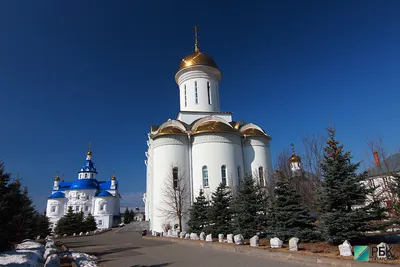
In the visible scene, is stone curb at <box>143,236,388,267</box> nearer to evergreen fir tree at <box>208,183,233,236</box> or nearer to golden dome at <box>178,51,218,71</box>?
evergreen fir tree at <box>208,183,233,236</box>

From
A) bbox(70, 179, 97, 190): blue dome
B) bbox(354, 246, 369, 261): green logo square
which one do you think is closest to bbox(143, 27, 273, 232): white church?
bbox(354, 246, 369, 261): green logo square

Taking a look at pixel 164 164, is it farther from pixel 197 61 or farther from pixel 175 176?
pixel 197 61

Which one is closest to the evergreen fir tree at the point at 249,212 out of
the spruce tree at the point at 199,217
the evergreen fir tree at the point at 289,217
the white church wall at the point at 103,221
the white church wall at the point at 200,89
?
the evergreen fir tree at the point at 289,217

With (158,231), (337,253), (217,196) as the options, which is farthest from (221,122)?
(337,253)

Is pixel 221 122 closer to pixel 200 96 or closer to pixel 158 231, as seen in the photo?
pixel 200 96

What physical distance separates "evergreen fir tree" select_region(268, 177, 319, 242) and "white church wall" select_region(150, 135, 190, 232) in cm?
1067

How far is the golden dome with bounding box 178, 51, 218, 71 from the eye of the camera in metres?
25.0

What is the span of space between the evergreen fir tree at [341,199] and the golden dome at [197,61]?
1756 centimetres

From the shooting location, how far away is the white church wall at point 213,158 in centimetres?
2000

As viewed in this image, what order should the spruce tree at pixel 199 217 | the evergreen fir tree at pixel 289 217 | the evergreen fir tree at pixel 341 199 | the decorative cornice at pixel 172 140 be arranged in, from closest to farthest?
1. the evergreen fir tree at pixel 341 199
2. the evergreen fir tree at pixel 289 217
3. the spruce tree at pixel 199 217
4. the decorative cornice at pixel 172 140

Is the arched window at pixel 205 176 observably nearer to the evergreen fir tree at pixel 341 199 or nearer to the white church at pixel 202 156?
the white church at pixel 202 156

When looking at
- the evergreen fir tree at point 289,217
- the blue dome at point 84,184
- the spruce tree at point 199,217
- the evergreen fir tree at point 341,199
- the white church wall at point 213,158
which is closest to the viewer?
the evergreen fir tree at point 341,199

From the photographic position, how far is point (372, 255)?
639 cm

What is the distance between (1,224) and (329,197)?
38.9 feet
